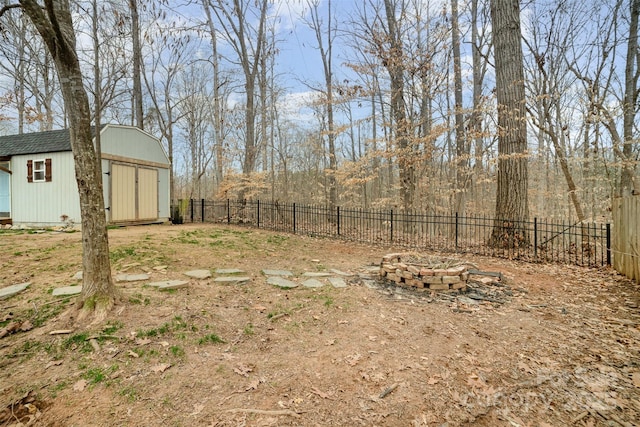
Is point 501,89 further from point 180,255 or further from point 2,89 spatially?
point 2,89

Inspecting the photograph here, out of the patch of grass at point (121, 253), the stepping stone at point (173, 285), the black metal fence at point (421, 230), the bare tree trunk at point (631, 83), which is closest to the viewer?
the stepping stone at point (173, 285)

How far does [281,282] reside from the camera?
443 centimetres

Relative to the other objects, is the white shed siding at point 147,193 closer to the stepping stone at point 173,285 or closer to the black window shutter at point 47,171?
the black window shutter at point 47,171

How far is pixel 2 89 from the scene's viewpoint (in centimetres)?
1324

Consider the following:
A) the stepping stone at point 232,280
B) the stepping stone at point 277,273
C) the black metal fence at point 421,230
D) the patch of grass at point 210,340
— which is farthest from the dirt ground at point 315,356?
the black metal fence at point 421,230

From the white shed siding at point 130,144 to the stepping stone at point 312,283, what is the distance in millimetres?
8171

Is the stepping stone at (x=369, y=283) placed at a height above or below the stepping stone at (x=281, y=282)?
below

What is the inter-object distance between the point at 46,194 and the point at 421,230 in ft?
36.9

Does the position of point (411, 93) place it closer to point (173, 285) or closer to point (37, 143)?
point (173, 285)

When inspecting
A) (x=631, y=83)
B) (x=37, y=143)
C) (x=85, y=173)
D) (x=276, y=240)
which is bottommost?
(x=276, y=240)

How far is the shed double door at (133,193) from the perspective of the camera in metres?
9.37

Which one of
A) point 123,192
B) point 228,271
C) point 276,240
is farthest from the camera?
point 123,192

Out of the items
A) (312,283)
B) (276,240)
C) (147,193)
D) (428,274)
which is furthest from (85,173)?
(147,193)

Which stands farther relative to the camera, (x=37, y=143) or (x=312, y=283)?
(x=37, y=143)
